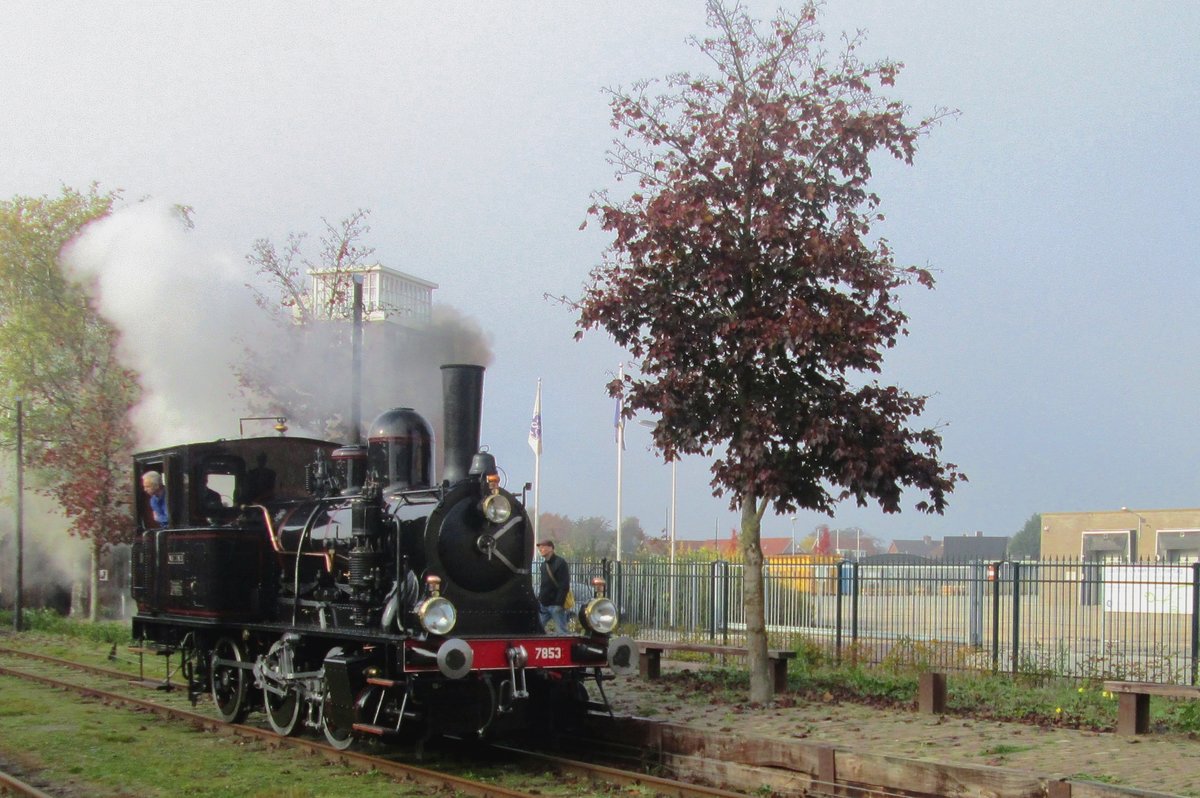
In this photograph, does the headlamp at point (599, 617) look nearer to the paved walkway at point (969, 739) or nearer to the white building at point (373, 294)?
the paved walkway at point (969, 739)

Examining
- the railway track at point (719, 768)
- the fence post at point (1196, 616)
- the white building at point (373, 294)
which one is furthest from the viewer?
the white building at point (373, 294)

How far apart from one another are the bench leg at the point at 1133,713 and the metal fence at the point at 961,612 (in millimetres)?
2673

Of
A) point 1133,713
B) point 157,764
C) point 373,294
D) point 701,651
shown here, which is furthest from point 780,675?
point 373,294

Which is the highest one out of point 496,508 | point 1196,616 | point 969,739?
point 496,508

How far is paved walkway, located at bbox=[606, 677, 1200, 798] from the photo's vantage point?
26.6 feet

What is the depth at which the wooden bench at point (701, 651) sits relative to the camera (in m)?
12.8

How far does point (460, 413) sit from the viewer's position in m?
10.2

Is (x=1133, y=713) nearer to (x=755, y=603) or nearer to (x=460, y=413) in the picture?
(x=755, y=603)

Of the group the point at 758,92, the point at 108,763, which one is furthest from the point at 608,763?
the point at 758,92

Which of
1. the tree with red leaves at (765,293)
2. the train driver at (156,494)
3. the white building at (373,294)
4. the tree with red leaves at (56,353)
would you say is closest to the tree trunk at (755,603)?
the tree with red leaves at (765,293)

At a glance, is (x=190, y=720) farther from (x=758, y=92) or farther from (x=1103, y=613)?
(x=1103, y=613)

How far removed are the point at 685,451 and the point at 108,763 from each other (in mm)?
6062

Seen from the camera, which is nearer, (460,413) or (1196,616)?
(460,413)

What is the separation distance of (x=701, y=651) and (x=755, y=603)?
8.49ft
